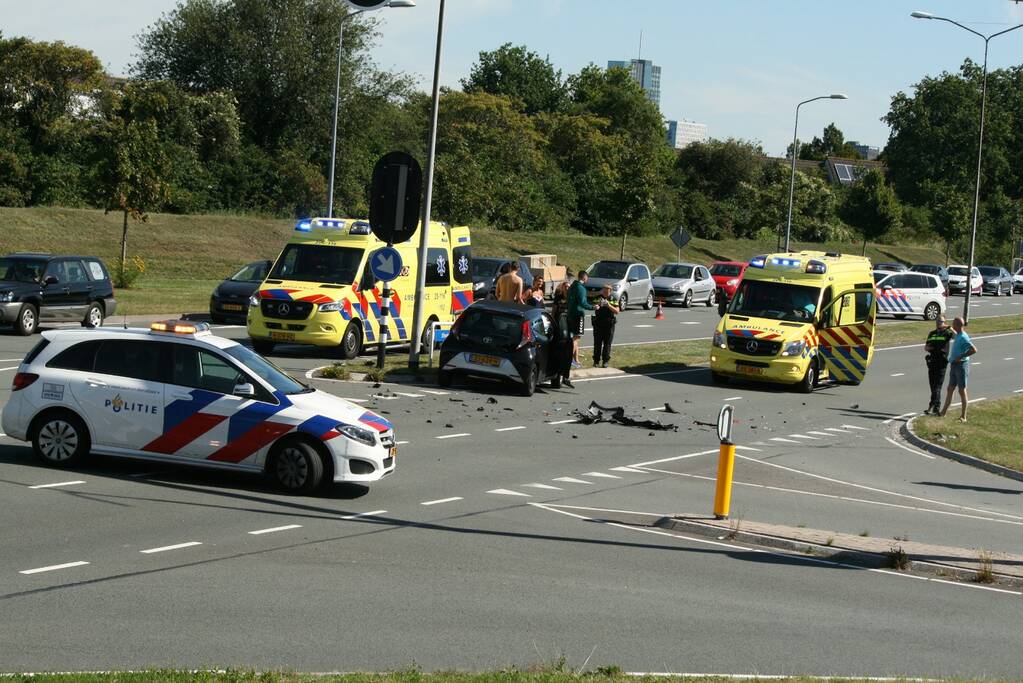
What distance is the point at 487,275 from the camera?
42.7 metres

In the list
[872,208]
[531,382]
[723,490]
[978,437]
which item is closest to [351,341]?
[531,382]

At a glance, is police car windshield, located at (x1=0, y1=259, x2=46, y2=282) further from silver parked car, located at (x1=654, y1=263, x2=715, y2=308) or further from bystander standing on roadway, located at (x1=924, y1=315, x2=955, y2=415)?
silver parked car, located at (x1=654, y1=263, x2=715, y2=308)

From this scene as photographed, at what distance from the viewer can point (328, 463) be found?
41.2ft

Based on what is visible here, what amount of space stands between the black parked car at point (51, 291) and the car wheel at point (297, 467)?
14857 mm

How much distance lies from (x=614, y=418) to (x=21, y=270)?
1422 cm

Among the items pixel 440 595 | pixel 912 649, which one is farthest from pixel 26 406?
pixel 912 649

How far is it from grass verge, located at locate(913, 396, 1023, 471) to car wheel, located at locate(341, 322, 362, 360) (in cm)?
1039

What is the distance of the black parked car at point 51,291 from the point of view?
2672 cm

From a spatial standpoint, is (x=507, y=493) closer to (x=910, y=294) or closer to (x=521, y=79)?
(x=910, y=294)

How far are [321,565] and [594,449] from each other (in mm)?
7838

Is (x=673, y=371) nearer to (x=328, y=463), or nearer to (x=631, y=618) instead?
(x=328, y=463)

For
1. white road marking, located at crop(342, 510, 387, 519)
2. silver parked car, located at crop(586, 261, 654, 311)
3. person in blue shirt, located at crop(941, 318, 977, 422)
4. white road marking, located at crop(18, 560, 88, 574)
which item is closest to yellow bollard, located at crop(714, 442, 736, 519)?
white road marking, located at crop(342, 510, 387, 519)

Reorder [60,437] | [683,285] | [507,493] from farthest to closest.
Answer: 1. [683,285]
2. [507,493]
3. [60,437]

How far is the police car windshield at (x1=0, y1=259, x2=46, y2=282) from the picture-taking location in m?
27.3
